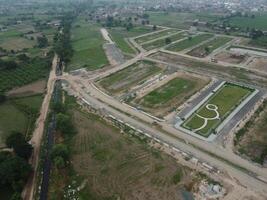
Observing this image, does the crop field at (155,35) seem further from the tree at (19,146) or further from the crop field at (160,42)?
the tree at (19,146)

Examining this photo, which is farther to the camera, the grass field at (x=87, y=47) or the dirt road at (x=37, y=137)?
the grass field at (x=87, y=47)

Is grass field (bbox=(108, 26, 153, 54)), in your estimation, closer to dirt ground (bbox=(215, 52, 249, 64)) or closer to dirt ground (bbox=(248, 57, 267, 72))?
dirt ground (bbox=(215, 52, 249, 64))

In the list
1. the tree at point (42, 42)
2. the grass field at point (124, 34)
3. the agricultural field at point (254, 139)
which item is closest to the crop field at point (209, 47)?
the grass field at point (124, 34)

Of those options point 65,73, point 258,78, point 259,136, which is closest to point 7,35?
point 65,73

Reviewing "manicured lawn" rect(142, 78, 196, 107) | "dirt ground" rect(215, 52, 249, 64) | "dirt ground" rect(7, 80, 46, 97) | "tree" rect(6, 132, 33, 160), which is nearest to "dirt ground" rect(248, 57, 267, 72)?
"dirt ground" rect(215, 52, 249, 64)

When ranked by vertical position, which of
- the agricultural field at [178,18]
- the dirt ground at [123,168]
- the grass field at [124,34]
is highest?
the dirt ground at [123,168]

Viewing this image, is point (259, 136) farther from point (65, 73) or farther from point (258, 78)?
point (65, 73)

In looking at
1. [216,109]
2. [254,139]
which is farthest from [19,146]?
[254,139]
